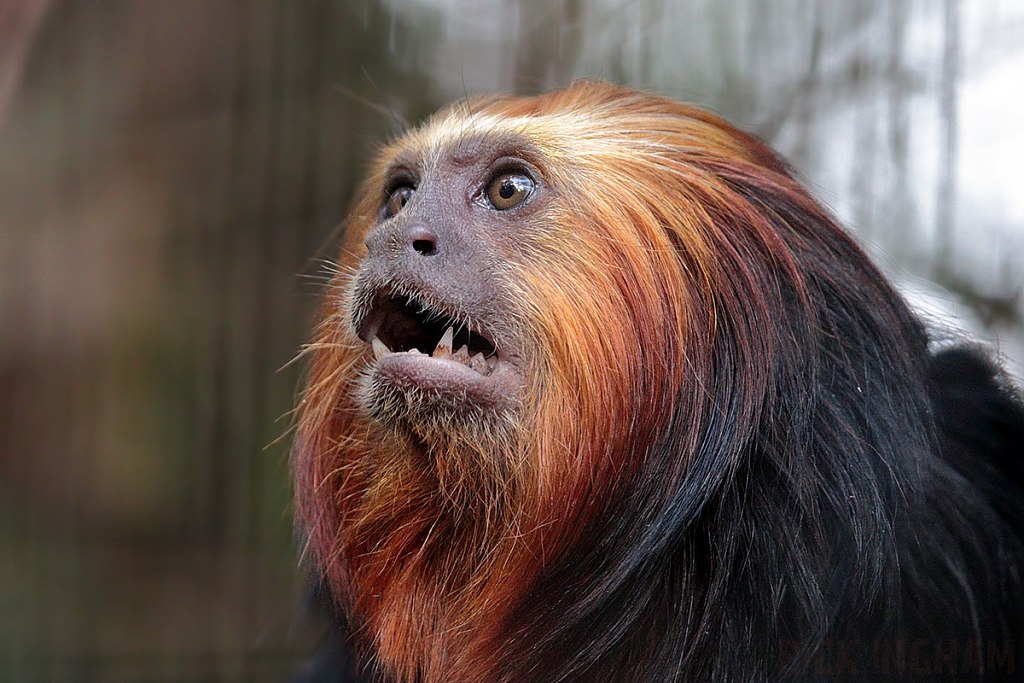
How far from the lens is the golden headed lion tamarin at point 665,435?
3.31ft

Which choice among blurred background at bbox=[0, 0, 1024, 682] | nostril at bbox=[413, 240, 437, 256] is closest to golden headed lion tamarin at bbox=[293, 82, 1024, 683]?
nostril at bbox=[413, 240, 437, 256]

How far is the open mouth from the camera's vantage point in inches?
42.5

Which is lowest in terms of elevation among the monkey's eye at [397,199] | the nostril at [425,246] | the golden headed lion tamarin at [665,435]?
the golden headed lion tamarin at [665,435]

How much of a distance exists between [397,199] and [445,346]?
11.1 inches

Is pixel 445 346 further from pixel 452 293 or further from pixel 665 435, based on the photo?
pixel 665 435

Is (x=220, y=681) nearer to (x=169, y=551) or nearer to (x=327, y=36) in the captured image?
(x=169, y=551)

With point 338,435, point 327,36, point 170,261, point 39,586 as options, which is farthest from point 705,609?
point 39,586

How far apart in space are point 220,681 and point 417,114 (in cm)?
142

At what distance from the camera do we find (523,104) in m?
1.34

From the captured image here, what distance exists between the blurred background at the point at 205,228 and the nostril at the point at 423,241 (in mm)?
518

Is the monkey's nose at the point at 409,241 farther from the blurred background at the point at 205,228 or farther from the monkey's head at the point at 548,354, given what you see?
the blurred background at the point at 205,228

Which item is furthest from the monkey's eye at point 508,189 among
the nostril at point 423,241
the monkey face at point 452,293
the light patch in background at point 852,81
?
the light patch in background at point 852,81

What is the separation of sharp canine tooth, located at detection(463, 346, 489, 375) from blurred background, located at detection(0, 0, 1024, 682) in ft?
1.60

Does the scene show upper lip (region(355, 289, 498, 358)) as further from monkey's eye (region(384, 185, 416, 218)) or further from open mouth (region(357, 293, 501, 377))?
monkey's eye (region(384, 185, 416, 218))
